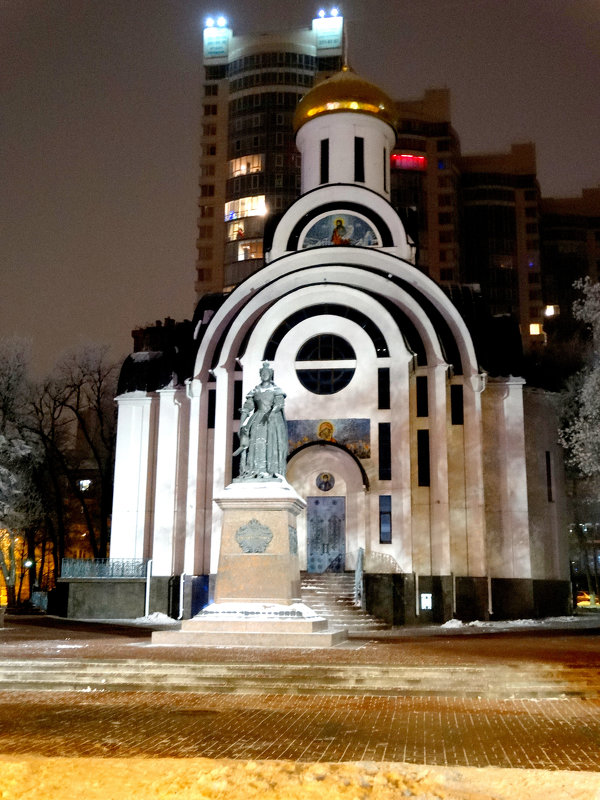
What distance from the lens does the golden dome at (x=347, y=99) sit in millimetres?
31781

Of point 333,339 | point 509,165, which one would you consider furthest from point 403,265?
point 509,165

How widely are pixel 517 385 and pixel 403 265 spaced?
17.2ft

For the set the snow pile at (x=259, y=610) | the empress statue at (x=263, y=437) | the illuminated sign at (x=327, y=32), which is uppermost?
the illuminated sign at (x=327, y=32)

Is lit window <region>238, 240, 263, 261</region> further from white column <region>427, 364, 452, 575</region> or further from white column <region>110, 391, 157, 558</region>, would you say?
white column <region>427, 364, 452, 575</region>

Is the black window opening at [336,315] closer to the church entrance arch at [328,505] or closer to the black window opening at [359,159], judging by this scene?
the church entrance arch at [328,505]

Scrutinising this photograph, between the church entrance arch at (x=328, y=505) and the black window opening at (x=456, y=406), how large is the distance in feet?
11.9

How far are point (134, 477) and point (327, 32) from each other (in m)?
51.3

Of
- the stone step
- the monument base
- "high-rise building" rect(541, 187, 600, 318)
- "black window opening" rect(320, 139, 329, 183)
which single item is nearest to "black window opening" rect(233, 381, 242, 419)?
"black window opening" rect(320, 139, 329, 183)

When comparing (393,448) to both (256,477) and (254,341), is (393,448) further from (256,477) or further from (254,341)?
(256,477)

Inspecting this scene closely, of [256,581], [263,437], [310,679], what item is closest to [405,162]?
[263,437]

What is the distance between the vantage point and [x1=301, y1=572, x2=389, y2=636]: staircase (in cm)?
2258

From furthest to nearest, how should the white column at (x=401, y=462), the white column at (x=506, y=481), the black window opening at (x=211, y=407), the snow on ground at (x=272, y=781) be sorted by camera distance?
the black window opening at (x=211, y=407) → the white column at (x=506, y=481) → the white column at (x=401, y=462) → the snow on ground at (x=272, y=781)

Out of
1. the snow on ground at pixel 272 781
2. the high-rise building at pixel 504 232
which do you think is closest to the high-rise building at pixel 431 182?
the high-rise building at pixel 504 232

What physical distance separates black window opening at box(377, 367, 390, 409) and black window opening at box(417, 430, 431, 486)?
4.67 ft
